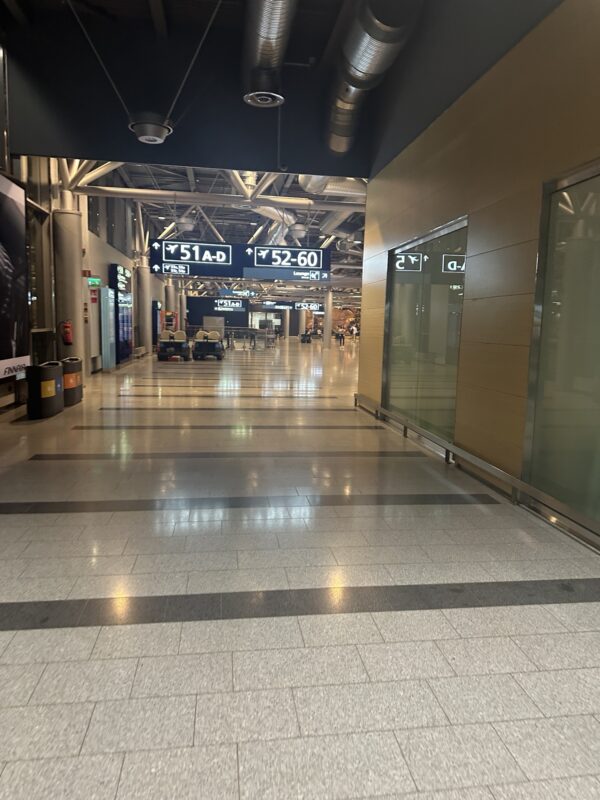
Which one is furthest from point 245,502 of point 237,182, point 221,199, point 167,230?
point 167,230

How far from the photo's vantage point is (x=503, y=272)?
4355 mm

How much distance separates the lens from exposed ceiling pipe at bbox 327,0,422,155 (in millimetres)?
4824

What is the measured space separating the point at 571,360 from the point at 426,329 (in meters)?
2.73

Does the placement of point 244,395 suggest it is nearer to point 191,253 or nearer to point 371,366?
point 371,366

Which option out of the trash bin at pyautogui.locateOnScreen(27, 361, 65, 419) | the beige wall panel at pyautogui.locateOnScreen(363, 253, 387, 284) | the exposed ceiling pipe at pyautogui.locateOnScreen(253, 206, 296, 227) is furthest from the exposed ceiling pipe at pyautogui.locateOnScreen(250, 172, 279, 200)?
the trash bin at pyautogui.locateOnScreen(27, 361, 65, 419)

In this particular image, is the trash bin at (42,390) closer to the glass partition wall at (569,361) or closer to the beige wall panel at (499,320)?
the beige wall panel at (499,320)

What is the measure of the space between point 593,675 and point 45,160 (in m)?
10.5

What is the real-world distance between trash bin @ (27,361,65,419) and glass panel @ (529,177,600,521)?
19.9 ft

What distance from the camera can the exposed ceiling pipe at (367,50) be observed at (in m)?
4.82

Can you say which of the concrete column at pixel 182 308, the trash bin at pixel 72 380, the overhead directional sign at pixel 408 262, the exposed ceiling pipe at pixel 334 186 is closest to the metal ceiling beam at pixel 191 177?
the exposed ceiling pipe at pixel 334 186

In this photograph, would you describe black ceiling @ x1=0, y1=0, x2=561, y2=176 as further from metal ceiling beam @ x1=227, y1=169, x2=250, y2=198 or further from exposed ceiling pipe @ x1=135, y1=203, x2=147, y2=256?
exposed ceiling pipe @ x1=135, y1=203, x2=147, y2=256

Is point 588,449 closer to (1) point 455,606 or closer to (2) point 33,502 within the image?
(1) point 455,606

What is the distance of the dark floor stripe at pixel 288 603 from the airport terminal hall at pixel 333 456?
0.02 meters

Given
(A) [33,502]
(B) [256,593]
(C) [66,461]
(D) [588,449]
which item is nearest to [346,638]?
(B) [256,593]
